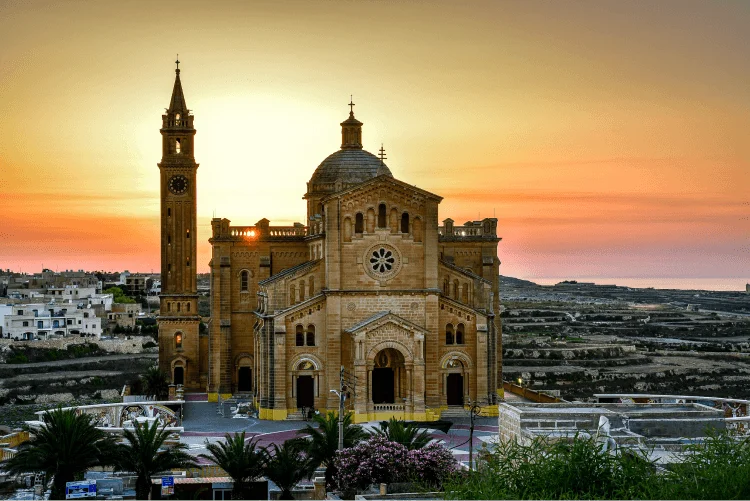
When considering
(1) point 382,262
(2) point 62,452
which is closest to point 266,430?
(1) point 382,262

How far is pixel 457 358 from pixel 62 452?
25.3 m

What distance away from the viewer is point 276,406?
54.6 metres

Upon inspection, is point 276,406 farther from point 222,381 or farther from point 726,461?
point 726,461

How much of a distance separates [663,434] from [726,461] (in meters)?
7.02

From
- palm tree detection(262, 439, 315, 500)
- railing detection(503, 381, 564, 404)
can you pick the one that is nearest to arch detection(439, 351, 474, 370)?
railing detection(503, 381, 564, 404)

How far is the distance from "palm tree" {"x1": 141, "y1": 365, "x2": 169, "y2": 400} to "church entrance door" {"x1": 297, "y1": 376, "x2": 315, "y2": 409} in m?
12.9

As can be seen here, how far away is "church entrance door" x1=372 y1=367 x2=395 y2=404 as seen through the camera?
5603 cm

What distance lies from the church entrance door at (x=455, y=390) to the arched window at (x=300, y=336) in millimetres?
8198

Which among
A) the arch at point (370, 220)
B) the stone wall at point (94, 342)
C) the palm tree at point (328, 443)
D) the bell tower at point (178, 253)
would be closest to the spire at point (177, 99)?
the bell tower at point (178, 253)

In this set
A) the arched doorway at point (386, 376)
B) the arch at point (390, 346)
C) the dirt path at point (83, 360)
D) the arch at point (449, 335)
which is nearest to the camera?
the arch at point (390, 346)

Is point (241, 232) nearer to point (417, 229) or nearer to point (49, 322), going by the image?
point (417, 229)

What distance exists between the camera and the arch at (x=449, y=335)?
56.7 meters

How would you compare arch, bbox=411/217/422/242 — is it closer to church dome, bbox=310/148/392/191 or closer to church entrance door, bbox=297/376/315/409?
church entrance door, bbox=297/376/315/409

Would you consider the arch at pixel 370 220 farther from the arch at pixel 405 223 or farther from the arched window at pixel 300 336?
the arched window at pixel 300 336
